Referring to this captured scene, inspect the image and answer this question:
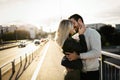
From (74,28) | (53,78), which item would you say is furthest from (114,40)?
(74,28)

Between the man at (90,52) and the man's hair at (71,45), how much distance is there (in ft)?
0.43

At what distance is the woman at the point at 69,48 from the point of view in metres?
4.18

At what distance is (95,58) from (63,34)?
0.63 metres

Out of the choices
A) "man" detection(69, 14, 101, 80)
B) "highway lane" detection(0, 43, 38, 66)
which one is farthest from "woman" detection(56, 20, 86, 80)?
"highway lane" detection(0, 43, 38, 66)

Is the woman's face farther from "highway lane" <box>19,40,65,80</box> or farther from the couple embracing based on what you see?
"highway lane" <box>19,40,65,80</box>

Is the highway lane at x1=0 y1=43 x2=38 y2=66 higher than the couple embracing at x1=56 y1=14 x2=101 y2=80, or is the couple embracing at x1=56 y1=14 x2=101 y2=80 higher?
the couple embracing at x1=56 y1=14 x2=101 y2=80

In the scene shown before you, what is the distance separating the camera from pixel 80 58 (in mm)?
4277

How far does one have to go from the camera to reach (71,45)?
164 inches

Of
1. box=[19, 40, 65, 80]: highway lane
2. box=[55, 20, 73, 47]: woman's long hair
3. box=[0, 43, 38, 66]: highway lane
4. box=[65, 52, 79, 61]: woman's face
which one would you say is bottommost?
box=[0, 43, 38, 66]: highway lane

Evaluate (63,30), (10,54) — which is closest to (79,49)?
(63,30)

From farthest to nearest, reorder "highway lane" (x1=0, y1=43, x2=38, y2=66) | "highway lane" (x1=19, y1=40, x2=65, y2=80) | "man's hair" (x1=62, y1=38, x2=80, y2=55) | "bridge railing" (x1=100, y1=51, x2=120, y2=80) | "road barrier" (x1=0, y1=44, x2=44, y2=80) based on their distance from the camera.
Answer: "highway lane" (x1=0, y1=43, x2=38, y2=66) → "highway lane" (x1=19, y1=40, x2=65, y2=80) → "road barrier" (x1=0, y1=44, x2=44, y2=80) → "bridge railing" (x1=100, y1=51, x2=120, y2=80) → "man's hair" (x1=62, y1=38, x2=80, y2=55)

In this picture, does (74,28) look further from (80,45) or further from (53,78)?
(53,78)

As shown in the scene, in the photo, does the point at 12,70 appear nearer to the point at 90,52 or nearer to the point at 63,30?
the point at 63,30

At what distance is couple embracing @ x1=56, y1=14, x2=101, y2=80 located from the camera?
4203mm
